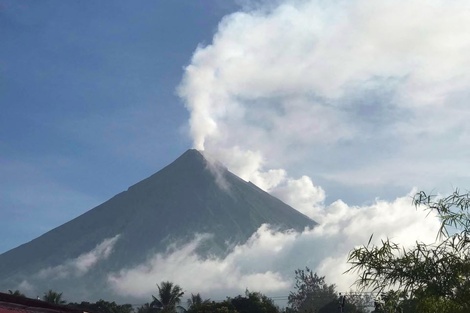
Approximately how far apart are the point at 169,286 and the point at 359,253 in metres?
86.6

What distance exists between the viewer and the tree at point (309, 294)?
124 meters

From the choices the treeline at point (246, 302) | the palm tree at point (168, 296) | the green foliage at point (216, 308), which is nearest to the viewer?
the green foliage at point (216, 308)

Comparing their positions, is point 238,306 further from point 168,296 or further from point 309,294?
point 309,294

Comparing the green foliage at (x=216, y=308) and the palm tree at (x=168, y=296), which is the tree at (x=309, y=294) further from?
the green foliage at (x=216, y=308)

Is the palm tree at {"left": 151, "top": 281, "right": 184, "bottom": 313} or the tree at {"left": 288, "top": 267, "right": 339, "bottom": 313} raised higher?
the tree at {"left": 288, "top": 267, "right": 339, "bottom": 313}

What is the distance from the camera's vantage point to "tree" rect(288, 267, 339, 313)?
408ft

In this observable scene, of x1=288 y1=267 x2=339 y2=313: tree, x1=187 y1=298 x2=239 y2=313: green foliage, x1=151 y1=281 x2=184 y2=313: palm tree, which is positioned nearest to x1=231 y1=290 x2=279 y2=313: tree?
x1=187 y1=298 x2=239 y2=313: green foliage

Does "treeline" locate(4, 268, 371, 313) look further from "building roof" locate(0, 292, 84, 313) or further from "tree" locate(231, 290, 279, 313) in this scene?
"building roof" locate(0, 292, 84, 313)

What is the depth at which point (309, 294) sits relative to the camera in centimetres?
13250

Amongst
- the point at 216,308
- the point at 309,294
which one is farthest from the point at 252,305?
the point at 309,294

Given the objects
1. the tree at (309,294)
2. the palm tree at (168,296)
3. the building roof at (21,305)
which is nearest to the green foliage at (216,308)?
the palm tree at (168,296)

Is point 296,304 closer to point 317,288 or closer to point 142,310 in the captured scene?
point 317,288

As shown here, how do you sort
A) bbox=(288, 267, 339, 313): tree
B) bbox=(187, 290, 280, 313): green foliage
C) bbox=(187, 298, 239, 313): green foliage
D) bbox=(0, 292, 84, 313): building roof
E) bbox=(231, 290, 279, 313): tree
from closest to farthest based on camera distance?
bbox=(0, 292, 84, 313): building roof
bbox=(187, 298, 239, 313): green foliage
bbox=(187, 290, 280, 313): green foliage
bbox=(231, 290, 279, 313): tree
bbox=(288, 267, 339, 313): tree

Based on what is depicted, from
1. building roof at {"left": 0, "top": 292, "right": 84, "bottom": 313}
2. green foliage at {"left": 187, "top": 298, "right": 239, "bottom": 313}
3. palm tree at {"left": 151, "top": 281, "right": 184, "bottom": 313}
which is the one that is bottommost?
building roof at {"left": 0, "top": 292, "right": 84, "bottom": 313}
